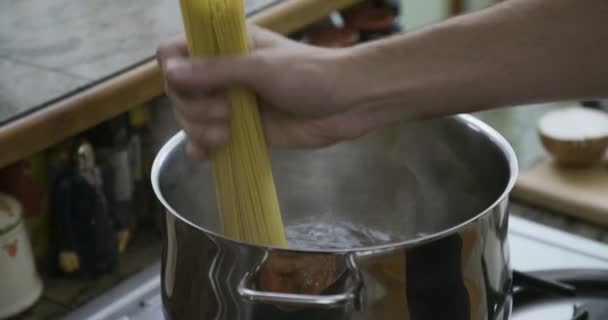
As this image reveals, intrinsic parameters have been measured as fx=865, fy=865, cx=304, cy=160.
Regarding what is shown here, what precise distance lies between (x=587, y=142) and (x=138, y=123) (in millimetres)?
637

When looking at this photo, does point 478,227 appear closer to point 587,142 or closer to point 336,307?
point 336,307

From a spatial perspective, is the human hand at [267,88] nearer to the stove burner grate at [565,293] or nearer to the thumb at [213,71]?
the thumb at [213,71]

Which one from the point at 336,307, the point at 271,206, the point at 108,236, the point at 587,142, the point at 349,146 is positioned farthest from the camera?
the point at 587,142

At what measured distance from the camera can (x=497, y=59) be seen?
0.59 meters

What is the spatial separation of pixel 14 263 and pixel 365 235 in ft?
1.26

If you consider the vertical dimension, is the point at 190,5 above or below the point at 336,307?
above

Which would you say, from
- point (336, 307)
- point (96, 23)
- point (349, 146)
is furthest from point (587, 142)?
point (336, 307)

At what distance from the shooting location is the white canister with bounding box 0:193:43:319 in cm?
88

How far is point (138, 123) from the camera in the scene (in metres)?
1.02

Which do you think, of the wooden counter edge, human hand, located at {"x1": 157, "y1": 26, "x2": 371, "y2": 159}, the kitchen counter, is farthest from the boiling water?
the kitchen counter

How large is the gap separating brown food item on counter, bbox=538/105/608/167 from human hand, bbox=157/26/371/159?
0.68 metres

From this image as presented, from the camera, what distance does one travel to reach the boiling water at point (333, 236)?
734mm

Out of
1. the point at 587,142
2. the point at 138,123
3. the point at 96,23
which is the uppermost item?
the point at 96,23

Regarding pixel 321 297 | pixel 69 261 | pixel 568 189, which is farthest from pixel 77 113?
pixel 568 189
